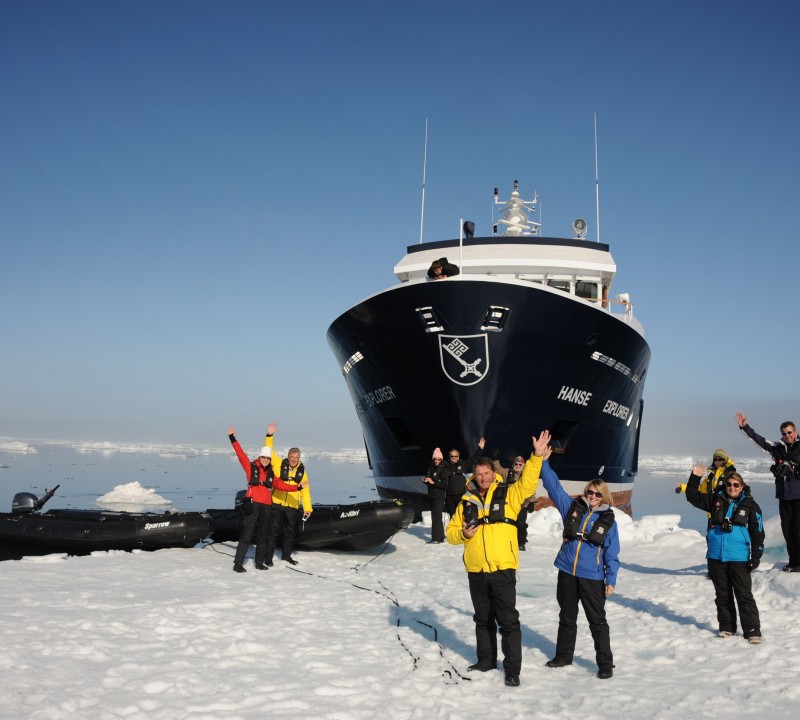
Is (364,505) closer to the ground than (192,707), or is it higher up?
higher up

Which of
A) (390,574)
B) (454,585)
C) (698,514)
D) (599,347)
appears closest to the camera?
(454,585)

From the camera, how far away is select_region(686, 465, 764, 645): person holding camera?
5.80 m

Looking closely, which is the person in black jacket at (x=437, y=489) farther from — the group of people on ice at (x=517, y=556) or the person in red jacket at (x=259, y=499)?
the group of people on ice at (x=517, y=556)

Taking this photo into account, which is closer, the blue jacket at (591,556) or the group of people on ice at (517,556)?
the group of people on ice at (517,556)

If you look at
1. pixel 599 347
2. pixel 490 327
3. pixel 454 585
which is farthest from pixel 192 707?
pixel 599 347

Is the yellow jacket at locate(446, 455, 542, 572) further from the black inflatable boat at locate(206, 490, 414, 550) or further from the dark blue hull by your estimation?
the dark blue hull

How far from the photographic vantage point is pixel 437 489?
461 inches

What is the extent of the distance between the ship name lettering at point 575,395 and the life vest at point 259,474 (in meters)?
7.89

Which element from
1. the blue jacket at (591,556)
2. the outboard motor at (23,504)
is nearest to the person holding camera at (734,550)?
the blue jacket at (591,556)

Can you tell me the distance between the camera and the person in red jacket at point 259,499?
913 centimetres

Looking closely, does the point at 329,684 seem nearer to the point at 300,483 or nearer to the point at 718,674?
the point at 718,674

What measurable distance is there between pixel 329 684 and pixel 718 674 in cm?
298

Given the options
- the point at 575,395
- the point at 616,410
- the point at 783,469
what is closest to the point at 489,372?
the point at 575,395

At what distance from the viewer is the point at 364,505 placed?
1105 centimetres
